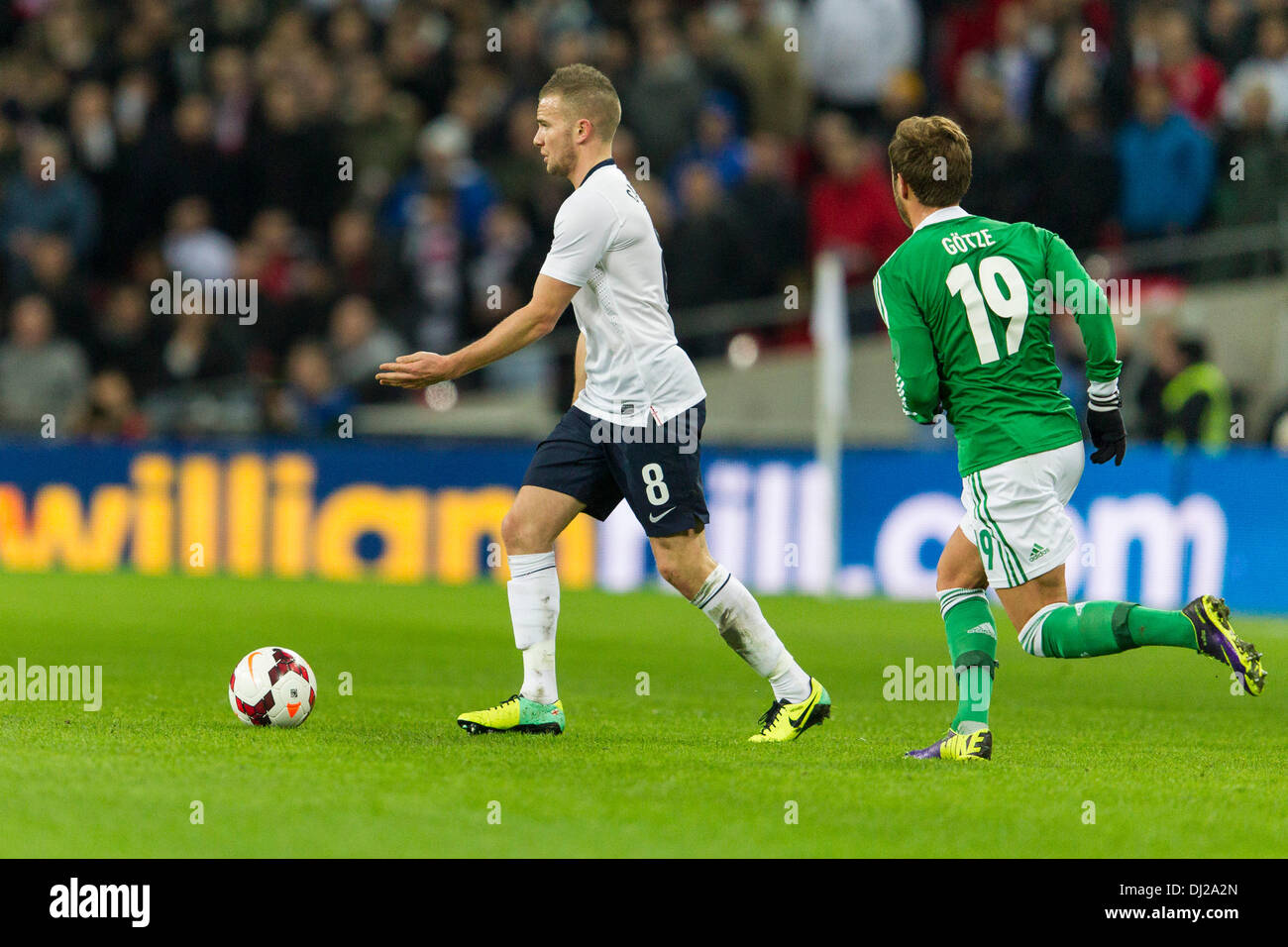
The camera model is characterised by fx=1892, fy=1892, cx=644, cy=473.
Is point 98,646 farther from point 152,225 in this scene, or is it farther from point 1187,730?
point 152,225

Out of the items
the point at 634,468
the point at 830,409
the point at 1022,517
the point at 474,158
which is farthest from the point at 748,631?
the point at 474,158

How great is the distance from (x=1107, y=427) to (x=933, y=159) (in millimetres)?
1100

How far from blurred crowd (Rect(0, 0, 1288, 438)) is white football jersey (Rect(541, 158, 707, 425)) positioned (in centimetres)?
968

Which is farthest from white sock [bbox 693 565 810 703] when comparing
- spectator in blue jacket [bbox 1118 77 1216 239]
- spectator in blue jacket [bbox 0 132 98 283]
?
spectator in blue jacket [bbox 0 132 98 283]

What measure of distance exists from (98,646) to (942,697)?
4594 mm

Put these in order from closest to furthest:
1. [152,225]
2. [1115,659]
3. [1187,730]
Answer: [1187,730], [1115,659], [152,225]

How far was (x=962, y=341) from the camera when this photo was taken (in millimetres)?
6484

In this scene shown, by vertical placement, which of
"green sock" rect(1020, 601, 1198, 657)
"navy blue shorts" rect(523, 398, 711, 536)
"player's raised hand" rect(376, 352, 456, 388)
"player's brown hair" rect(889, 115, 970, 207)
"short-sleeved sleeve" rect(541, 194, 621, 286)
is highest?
"player's brown hair" rect(889, 115, 970, 207)

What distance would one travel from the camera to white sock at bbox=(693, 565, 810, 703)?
696cm

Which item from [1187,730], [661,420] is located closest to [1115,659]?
[1187,730]

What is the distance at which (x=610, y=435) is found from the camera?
273 inches

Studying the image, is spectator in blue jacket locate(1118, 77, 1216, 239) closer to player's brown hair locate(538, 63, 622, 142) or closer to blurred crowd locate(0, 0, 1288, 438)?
blurred crowd locate(0, 0, 1288, 438)

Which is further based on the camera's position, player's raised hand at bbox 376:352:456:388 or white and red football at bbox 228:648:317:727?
white and red football at bbox 228:648:317:727
